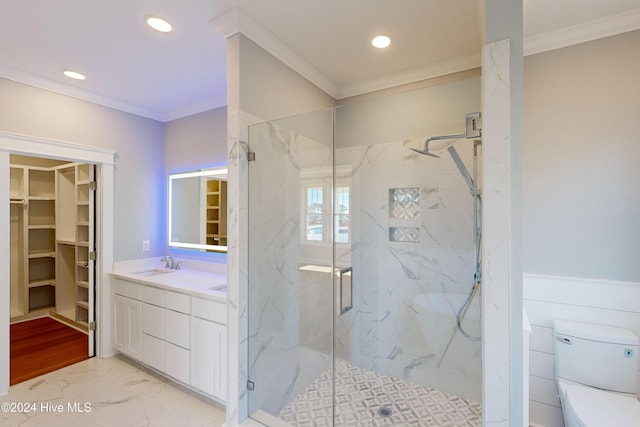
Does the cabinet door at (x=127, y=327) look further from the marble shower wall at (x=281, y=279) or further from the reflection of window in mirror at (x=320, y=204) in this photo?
the reflection of window in mirror at (x=320, y=204)

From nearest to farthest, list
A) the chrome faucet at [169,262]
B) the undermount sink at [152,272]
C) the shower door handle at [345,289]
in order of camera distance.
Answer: the shower door handle at [345,289] < the undermount sink at [152,272] < the chrome faucet at [169,262]

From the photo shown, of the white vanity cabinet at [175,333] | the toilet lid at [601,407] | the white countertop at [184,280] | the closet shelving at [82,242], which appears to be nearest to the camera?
the toilet lid at [601,407]

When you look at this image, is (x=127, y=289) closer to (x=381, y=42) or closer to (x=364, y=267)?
(x=364, y=267)

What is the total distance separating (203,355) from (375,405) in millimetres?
1324

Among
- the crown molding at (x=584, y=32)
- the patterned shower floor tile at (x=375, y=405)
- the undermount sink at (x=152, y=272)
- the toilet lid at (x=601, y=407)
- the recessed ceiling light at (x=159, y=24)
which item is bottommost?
the patterned shower floor tile at (x=375, y=405)

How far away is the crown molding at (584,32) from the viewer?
1.74 m

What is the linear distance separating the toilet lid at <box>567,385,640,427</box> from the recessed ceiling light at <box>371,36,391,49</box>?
2.34 meters

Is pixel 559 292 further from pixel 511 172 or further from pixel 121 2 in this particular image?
pixel 121 2

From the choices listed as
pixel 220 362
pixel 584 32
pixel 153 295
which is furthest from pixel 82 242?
pixel 584 32

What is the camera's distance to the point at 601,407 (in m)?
1.49

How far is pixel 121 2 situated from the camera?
1.65 m

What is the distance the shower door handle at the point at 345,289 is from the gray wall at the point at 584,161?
127 cm

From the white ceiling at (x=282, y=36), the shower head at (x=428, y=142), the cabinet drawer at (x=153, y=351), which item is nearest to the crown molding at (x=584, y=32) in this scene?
the white ceiling at (x=282, y=36)

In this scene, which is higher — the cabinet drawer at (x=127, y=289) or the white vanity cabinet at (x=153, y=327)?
the cabinet drawer at (x=127, y=289)
